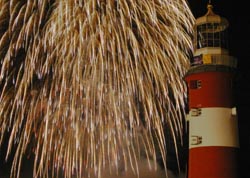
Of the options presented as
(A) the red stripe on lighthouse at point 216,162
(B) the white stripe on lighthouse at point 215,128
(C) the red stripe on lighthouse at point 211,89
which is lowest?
(A) the red stripe on lighthouse at point 216,162

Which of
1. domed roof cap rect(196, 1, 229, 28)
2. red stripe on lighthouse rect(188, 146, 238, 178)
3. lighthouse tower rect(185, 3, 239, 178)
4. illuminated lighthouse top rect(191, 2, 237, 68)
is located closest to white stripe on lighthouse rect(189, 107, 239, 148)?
lighthouse tower rect(185, 3, 239, 178)

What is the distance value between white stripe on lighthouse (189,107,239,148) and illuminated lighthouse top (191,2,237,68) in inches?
82.7

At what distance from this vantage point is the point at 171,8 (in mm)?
26875

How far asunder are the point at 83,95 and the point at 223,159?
6.11 m

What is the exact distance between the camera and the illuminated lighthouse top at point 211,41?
2717 cm

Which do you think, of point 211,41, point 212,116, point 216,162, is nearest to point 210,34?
point 211,41

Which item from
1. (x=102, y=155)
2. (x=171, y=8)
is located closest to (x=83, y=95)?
(x=102, y=155)

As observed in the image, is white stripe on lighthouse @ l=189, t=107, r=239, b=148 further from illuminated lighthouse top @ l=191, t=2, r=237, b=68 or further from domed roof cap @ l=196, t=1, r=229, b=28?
domed roof cap @ l=196, t=1, r=229, b=28

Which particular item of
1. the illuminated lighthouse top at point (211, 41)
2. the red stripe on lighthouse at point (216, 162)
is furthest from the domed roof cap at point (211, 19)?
the red stripe on lighthouse at point (216, 162)

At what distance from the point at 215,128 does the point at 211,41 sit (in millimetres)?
3899

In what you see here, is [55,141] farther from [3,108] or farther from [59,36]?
[59,36]

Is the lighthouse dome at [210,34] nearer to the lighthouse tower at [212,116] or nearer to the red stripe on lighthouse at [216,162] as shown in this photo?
the lighthouse tower at [212,116]

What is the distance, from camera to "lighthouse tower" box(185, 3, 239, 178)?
25953mm

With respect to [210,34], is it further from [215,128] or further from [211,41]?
[215,128]
